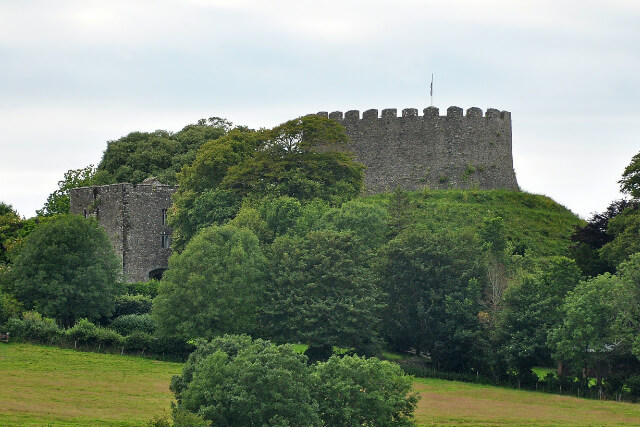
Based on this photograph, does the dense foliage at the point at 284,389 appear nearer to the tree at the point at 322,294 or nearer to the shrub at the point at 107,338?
the tree at the point at 322,294

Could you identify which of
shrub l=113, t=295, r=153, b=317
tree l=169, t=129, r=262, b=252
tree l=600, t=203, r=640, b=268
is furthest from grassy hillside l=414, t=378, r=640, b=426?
tree l=169, t=129, r=262, b=252

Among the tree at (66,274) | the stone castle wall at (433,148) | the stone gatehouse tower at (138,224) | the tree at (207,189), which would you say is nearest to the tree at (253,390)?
the tree at (66,274)

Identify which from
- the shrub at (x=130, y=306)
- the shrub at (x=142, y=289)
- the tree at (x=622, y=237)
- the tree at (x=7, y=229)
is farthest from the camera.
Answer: the tree at (x=7, y=229)

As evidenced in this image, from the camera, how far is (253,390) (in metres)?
45.8

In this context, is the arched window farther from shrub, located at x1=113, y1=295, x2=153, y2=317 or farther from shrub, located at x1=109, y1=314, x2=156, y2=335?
shrub, located at x1=109, y1=314, x2=156, y2=335

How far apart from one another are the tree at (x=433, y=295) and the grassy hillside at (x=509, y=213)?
10.5m

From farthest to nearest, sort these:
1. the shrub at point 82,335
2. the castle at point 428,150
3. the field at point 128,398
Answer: the castle at point 428,150 < the shrub at point 82,335 < the field at point 128,398

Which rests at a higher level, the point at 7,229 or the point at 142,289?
the point at 7,229

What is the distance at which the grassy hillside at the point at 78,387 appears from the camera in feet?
164

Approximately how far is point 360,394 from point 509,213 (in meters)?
41.1

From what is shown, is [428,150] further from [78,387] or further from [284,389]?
[284,389]

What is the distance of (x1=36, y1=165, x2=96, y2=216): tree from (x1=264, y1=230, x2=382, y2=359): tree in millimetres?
36892

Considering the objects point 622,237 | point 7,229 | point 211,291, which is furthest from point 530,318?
point 7,229

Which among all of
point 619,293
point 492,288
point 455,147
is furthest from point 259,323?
point 455,147
